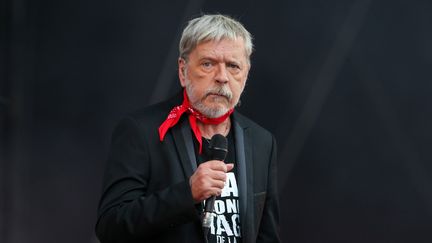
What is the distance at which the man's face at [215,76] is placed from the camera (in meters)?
2.27

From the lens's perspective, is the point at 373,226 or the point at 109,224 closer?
the point at 109,224

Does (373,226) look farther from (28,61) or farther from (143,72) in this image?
(28,61)

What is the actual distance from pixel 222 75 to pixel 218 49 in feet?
0.29

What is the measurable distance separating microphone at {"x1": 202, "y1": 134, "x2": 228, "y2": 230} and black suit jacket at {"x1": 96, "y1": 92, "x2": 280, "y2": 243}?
0.15ft

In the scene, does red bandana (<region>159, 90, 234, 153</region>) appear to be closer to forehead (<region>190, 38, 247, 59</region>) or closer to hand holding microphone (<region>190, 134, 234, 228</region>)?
forehead (<region>190, 38, 247, 59</region>)

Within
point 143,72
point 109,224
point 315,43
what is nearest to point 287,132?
point 315,43

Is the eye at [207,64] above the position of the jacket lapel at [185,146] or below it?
above

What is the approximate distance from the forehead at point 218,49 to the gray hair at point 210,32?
0.01m

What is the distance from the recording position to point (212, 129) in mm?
2373

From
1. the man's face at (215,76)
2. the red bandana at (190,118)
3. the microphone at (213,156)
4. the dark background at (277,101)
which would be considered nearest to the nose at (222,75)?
the man's face at (215,76)

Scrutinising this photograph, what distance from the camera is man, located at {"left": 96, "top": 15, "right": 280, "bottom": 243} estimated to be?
2.05m

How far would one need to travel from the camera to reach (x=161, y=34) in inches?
132

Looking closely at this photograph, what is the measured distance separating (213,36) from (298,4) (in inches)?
46.2

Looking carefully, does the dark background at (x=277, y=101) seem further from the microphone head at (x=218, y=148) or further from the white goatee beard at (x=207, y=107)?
the microphone head at (x=218, y=148)
